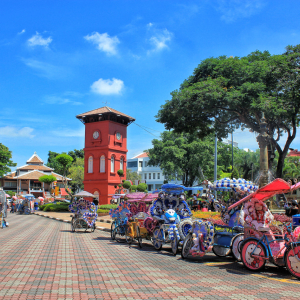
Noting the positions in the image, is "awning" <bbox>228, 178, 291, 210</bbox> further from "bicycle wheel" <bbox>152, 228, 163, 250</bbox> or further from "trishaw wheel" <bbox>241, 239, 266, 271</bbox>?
"bicycle wheel" <bbox>152, 228, 163, 250</bbox>

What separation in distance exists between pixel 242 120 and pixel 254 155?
31.3 meters

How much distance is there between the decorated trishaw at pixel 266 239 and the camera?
22.5 ft

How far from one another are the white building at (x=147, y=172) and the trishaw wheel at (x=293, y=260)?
223 ft

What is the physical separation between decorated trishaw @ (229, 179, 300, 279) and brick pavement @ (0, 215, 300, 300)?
0.32 m

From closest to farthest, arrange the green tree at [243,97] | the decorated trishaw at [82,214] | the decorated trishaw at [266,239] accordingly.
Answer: the decorated trishaw at [266,239] < the decorated trishaw at [82,214] < the green tree at [243,97]

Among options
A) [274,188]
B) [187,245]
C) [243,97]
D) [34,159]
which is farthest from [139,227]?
[34,159]

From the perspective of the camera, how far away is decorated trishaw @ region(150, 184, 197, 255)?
10.1 m

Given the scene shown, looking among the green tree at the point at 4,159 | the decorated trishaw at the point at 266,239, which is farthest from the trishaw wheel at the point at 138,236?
the green tree at the point at 4,159

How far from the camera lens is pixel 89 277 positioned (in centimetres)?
680

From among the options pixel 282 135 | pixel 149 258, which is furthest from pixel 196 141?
pixel 149 258

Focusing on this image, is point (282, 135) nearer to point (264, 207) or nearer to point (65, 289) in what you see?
point (264, 207)

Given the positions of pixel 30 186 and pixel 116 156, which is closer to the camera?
pixel 116 156

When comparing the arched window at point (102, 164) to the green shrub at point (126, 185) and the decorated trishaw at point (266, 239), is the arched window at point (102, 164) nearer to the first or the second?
the green shrub at point (126, 185)

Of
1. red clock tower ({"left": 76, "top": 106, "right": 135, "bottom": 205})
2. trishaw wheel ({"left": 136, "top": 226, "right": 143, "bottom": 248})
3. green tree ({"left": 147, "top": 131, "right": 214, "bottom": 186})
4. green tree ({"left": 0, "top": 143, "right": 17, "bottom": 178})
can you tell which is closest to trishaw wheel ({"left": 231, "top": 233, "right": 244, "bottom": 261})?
trishaw wheel ({"left": 136, "top": 226, "right": 143, "bottom": 248})
